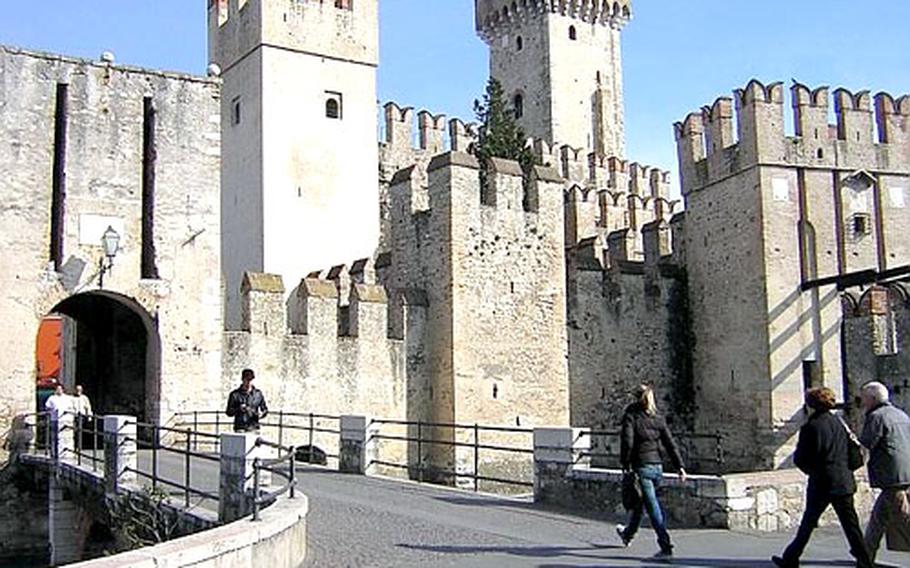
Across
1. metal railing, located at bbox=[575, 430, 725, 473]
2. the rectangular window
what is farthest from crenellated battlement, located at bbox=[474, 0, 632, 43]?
the rectangular window

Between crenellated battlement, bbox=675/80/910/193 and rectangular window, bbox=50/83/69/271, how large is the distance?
1660 centimetres

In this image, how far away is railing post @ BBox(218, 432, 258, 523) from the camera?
37.9ft

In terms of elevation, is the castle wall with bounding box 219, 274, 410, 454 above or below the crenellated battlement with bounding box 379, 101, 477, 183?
below

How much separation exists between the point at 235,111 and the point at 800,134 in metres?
15.7

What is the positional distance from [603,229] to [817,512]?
30.0 m

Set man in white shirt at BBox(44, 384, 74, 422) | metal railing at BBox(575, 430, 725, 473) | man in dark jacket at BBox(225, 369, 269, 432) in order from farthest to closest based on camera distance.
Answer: metal railing at BBox(575, 430, 725, 473) < man in white shirt at BBox(44, 384, 74, 422) < man in dark jacket at BBox(225, 369, 269, 432)

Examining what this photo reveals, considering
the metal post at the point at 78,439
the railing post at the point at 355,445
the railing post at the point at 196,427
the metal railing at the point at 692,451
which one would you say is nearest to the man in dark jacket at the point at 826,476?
the railing post at the point at 355,445

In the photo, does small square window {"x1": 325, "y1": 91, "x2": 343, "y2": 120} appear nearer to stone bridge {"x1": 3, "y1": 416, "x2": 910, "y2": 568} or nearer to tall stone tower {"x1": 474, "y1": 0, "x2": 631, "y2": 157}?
stone bridge {"x1": 3, "y1": 416, "x2": 910, "y2": 568}

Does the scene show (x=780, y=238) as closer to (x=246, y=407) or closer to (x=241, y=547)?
(x=246, y=407)

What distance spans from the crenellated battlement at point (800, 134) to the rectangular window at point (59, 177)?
16.6 meters

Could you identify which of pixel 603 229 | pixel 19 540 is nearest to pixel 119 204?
pixel 19 540

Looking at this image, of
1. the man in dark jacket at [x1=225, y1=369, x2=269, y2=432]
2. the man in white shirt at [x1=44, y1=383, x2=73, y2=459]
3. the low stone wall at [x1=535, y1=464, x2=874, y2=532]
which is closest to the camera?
the low stone wall at [x1=535, y1=464, x2=874, y2=532]

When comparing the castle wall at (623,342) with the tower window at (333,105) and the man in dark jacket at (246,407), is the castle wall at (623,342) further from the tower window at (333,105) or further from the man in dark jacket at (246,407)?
the man in dark jacket at (246,407)

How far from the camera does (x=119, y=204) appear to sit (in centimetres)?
2148
